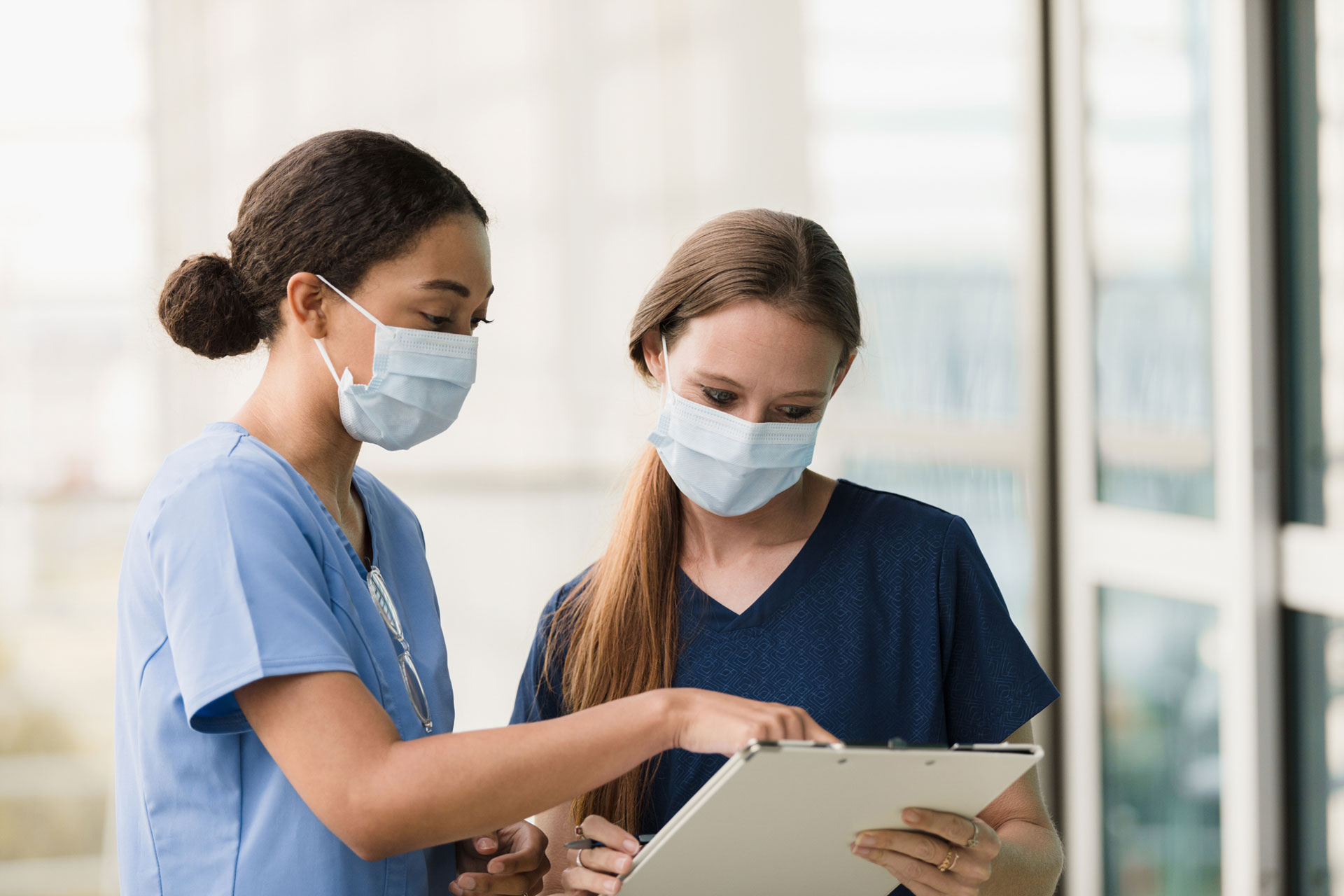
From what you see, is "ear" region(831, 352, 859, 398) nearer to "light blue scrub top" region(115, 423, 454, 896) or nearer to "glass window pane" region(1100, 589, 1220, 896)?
"light blue scrub top" region(115, 423, 454, 896)

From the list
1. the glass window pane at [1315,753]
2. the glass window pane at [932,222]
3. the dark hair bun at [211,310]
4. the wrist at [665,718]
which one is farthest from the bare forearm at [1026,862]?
the glass window pane at [932,222]

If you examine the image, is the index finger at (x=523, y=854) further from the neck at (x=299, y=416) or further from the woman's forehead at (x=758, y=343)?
the woman's forehead at (x=758, y=343)

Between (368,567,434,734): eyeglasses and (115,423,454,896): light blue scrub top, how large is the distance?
0.05m

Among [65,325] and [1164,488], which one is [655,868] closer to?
[1164,488]

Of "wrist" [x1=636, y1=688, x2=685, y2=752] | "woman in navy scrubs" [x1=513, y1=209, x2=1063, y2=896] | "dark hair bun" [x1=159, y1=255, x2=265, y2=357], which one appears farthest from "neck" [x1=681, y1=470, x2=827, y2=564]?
"dark hair bun" [x1=159, y1=255, x2=265, y2=357]

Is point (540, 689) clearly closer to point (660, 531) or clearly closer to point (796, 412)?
point (660, 531)

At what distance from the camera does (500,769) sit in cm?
87

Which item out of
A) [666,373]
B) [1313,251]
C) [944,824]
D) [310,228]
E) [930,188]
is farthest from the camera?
[930,188]

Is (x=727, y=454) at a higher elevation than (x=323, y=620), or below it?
higher

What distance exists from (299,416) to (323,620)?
240mm

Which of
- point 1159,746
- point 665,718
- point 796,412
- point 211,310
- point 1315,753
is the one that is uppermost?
point 211,310

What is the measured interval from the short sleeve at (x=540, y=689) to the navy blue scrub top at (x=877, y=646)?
0.50 ft

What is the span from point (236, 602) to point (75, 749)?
208 centimetres

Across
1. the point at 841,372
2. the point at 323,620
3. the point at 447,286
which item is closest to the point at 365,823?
the point at 323,620
